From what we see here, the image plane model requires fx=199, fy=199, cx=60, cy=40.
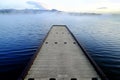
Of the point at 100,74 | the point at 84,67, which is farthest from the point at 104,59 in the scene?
the point at 100,74

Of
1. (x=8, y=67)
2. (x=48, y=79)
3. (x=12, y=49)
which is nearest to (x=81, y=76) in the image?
(x=48, y=79)

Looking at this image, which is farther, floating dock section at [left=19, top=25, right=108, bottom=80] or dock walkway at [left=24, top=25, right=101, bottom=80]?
dock walkway at [left=24, top=25, right=101, bottom=80]

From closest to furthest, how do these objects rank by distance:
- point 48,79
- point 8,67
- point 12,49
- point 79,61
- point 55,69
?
point 48,79 < point 55,69 < point 79,61 < point 8,67 < point 12,49

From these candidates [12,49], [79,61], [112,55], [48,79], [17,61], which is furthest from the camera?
[12,49]

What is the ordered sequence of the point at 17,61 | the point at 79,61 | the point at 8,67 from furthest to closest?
the point at 17,61 < the point at 8,67 < the point at 79,61

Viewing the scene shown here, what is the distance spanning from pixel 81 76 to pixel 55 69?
3.19 m

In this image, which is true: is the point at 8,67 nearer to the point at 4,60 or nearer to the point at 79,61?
the point at 4,60

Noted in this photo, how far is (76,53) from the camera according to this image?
27281mm

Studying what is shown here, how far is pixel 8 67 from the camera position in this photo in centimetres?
2659

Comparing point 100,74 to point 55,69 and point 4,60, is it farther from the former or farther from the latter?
point 4,60

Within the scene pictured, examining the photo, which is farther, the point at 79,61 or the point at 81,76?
the point at 79,61

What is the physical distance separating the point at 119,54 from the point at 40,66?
1688 cm

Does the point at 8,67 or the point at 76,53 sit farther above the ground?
the point at 76,53

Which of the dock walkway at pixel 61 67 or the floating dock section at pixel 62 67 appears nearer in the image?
the floating dock section at pixel 62 67
